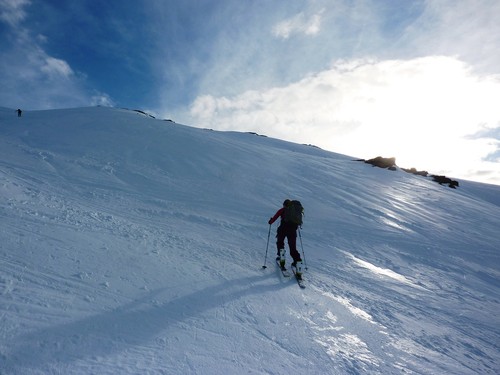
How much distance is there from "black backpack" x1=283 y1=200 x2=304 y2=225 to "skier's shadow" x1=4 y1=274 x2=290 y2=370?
107 inches

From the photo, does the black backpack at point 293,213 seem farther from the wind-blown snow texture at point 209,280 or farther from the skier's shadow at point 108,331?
the skier's shadow at point 108,331

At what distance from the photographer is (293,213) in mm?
7293

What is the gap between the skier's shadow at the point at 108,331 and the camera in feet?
10.0

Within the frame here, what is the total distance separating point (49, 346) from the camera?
319 centimetres

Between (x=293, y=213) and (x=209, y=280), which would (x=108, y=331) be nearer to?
(x=209, y=280)

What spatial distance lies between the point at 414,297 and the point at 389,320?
6.12 feet

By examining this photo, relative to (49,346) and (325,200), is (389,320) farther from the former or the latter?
(325,200)

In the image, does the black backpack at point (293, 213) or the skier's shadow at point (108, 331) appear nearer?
the skier's shadow at point (108, 331)

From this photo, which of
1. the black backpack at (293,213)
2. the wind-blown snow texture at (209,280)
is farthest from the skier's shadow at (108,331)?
the black backpack at (293,213)

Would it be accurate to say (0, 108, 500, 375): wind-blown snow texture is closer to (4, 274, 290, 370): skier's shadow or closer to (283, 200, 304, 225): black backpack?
(4, 274, 290, 370): skier's shadow

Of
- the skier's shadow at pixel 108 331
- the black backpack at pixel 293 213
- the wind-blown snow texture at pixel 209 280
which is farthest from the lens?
the black backpack at pixel 293 213

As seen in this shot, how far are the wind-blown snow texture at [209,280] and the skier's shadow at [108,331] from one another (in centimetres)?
2

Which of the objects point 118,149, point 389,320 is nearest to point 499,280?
point 389,320

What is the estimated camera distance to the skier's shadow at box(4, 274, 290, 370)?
10.0 ft
